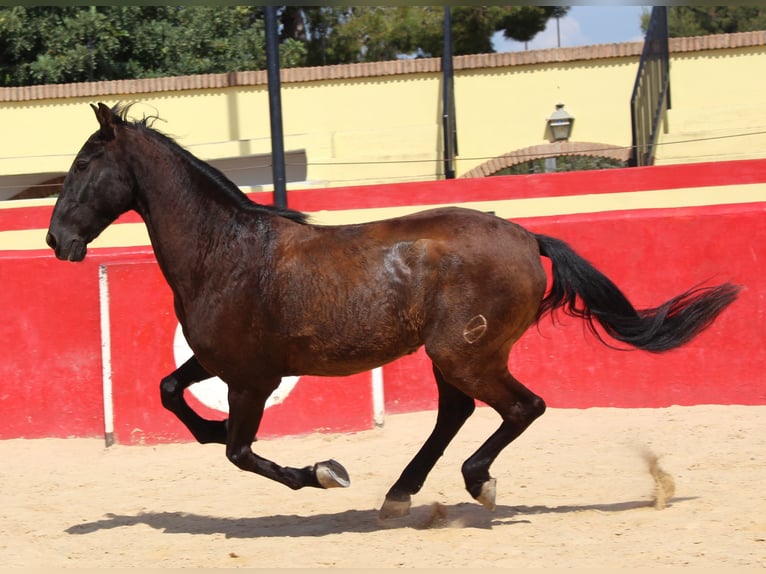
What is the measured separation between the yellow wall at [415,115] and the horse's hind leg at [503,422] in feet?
25.1

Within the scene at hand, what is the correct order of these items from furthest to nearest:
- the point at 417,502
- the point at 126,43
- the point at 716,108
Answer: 1. the point at 126,43
2. the point at 716,108
3. the point at 417,502

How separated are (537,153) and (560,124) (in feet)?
1.49

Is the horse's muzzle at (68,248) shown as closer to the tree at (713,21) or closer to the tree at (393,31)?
the tree at (393,31)

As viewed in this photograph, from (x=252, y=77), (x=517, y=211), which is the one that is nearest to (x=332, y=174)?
(x=252, y=77)

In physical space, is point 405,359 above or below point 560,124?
below

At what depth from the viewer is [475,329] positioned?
4.61 metres

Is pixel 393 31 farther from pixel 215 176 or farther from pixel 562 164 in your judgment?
pixel 215 176

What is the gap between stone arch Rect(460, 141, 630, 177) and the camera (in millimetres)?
12625

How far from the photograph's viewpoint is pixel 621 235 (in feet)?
23.2

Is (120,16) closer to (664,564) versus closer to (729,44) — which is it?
(729,44)

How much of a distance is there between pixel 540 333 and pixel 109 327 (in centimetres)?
294

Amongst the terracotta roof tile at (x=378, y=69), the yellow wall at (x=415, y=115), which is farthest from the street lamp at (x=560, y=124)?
the terracotta roof tile at (x=378, y=69)

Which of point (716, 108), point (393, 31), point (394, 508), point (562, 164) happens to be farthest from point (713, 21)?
point (394, 508)

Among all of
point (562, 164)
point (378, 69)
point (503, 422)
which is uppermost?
point (378, 69)
